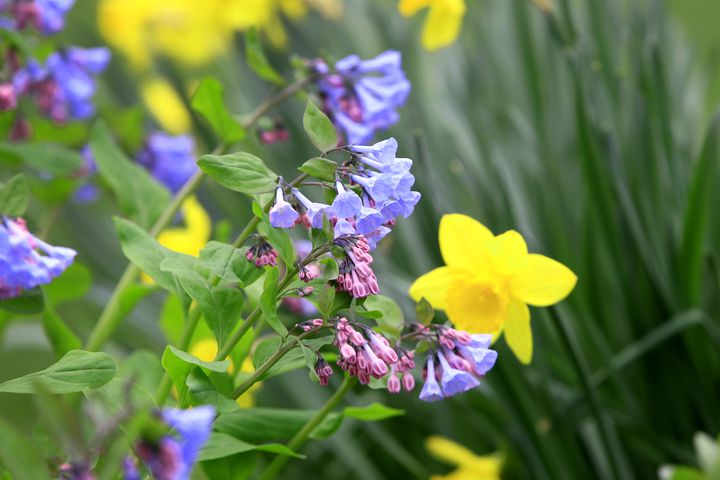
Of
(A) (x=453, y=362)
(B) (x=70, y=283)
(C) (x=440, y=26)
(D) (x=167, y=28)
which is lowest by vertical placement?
(B) (x=70, y=283)

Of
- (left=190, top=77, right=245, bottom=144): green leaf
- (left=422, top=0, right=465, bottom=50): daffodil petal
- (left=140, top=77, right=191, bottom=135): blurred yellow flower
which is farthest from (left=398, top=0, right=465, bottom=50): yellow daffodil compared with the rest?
(left=140, top=77, right=191, bottom=135): blurred yellow flower

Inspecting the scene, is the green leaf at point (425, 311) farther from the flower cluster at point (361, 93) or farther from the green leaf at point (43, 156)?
the green leaf at point (43, 156)

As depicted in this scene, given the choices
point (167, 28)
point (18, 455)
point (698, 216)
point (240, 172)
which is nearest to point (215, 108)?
point (240, 172)

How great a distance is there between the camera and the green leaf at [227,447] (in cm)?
47

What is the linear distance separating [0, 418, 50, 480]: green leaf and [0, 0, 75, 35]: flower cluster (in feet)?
1.69

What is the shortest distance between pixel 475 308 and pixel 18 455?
31cm

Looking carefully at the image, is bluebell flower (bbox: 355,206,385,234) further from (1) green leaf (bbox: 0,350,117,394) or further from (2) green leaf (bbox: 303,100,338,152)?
(1) green leaf (bbox: 0,350,117,394)

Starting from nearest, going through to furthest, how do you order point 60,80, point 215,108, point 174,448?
point 174,448, point 215,108, point 60,80

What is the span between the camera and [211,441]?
484 mm

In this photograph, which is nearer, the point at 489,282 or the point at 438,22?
the point at 489,282

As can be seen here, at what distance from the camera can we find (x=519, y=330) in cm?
55

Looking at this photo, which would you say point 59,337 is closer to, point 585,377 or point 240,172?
point 240,172

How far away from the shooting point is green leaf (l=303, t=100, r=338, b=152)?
426 millimetres

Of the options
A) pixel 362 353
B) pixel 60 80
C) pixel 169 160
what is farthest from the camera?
pixel 169 160
